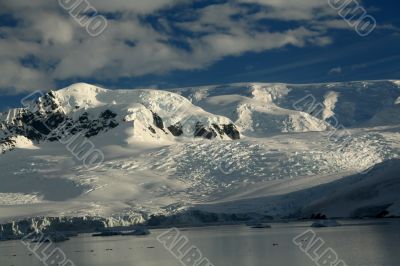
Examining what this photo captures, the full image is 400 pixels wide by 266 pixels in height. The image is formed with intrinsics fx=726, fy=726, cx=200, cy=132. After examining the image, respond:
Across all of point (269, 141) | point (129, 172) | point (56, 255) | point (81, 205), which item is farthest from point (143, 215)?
point (269, 141)

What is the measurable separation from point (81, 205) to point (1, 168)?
A: 5888 centimetres

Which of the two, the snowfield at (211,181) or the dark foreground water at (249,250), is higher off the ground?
the snowfield at (211,181)

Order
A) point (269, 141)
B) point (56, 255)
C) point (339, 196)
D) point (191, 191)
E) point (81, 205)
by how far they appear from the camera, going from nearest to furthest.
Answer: point (56, 255) → point (339, 196) → point (81, 205) → point (191, 191) → point (269, 141)

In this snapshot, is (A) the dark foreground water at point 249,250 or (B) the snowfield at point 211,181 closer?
(A) the dark foreground water at point 249,250

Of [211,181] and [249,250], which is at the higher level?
[211,181]

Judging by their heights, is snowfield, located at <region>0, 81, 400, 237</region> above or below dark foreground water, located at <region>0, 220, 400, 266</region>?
above

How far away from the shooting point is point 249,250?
67438mm

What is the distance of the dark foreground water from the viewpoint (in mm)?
57562

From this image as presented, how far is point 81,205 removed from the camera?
135 metres

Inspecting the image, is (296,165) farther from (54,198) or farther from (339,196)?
(54,198)

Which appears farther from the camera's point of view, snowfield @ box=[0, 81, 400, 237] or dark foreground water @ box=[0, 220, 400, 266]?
snowfield @ box=[0, 81, 400, 237]

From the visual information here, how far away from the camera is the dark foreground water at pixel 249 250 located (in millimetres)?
57562

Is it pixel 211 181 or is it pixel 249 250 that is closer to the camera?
pixel 249 250

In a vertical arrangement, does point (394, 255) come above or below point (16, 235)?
below
